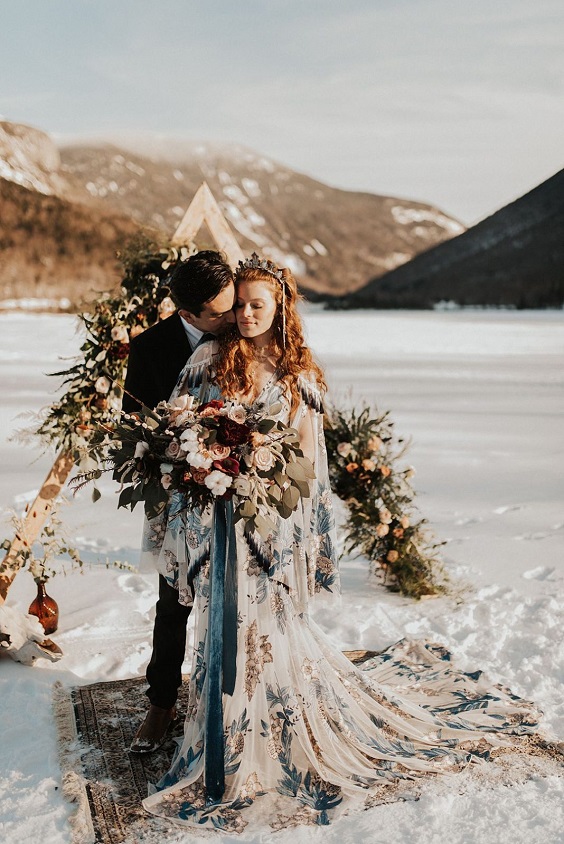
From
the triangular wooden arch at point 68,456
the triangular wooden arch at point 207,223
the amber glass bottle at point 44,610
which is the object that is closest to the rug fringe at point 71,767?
the amber glass bottle at point 44,610

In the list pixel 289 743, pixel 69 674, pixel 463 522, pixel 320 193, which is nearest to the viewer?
pixel 289 743

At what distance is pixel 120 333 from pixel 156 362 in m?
0.92

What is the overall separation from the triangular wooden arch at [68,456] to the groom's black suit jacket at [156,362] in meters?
1.08

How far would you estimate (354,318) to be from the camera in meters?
35.4

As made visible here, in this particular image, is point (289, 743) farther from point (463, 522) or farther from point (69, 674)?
point (463, 522)

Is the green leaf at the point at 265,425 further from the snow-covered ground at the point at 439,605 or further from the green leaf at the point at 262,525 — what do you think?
the snow-covered ground at the point at 439,605

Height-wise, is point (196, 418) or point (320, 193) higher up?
point (320, 193)

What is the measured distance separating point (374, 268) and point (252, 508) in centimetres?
5797

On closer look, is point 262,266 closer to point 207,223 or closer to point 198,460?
point 198,460

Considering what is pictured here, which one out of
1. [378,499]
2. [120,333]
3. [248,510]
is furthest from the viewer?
[378,499]

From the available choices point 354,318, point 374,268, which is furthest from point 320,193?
point 354,318

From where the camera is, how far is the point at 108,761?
320 centimetres

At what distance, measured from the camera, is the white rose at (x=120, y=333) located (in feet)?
13.5

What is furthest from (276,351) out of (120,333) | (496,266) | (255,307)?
(496,266)
